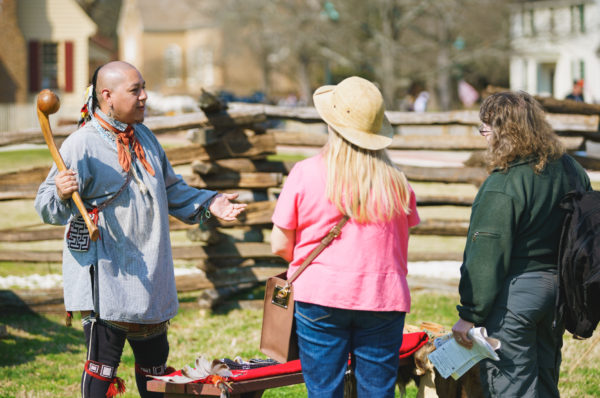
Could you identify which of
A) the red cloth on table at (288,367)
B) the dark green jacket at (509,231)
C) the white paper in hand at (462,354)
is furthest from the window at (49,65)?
the dark green jacket at (509,231)

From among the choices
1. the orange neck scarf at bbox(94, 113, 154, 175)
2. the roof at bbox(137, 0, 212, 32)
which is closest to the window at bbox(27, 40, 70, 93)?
the orange neck scarf at bbox(94, 113, 154, 175)

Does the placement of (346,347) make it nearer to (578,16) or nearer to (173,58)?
(578,16)

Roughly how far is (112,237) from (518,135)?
2.01 meters

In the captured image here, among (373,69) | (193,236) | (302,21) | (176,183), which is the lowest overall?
(193,236)

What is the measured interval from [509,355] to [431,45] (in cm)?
3343

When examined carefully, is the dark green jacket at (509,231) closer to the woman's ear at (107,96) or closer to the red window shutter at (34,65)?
the woman's ear at (107,96)

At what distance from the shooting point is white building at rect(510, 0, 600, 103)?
4256 centimetres

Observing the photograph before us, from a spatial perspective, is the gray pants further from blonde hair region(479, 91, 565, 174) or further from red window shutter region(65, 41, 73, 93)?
red window shutter region(65, 41, 73, 93)

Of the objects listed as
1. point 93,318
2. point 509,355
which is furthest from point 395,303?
point 93,318

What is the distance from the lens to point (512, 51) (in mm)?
35406

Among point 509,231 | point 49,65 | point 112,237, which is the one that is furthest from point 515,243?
point 49,65

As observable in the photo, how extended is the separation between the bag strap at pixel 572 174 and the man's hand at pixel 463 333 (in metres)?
0.83

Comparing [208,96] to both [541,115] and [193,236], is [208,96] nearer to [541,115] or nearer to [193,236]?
[193,236]

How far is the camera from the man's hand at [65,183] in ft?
11.0
